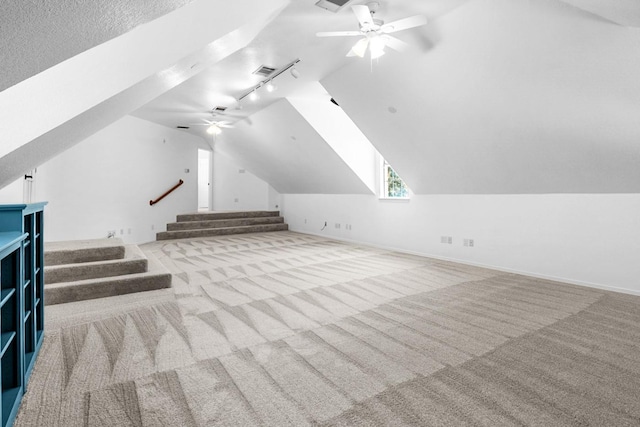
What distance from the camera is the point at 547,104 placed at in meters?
3.57

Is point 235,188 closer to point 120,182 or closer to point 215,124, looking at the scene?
point 215,124

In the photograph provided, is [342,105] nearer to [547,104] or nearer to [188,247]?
[547,104]

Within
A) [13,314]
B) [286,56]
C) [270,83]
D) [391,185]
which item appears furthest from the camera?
[391,185]

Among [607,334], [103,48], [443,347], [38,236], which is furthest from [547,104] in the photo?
[38,236]

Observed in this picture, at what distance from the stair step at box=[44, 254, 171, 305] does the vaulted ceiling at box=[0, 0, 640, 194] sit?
131 cm

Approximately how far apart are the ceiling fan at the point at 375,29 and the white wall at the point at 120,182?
6.06m

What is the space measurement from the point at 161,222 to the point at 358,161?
5218 mm

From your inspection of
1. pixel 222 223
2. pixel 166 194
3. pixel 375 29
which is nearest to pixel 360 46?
pixel 375 29

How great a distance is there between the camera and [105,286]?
3861 millimetres

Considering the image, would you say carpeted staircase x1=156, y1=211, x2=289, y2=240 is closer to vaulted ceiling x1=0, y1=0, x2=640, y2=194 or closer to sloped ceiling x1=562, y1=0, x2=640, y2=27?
vaulted ceiling x1=0, y1=0, x2=640, y2=194

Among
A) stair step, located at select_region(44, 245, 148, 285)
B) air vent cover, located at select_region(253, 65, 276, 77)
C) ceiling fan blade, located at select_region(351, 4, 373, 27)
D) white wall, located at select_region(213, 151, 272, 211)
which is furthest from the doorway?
ceiling fan blade, located at select_region(351, 4, 373, 27)

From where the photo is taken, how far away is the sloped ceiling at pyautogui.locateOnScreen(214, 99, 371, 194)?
23.1ft

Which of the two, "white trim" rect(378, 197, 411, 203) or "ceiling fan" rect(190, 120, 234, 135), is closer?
"white trim" rect(378, 197, 411, 203)

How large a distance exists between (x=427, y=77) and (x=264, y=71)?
7.91 feet
